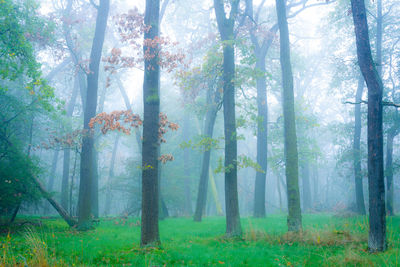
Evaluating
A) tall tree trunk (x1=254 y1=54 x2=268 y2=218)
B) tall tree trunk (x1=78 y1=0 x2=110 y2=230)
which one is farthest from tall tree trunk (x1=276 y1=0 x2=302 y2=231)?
tall tree trunk (x1=78 y1=0 x2=110 y2=230)

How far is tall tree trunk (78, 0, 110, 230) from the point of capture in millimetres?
12406

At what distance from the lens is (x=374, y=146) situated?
711 centimetres

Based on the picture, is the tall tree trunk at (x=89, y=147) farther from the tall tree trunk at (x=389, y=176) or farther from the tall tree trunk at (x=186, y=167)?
the tall tree trunk at (x=389, y=176)

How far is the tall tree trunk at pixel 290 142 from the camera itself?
951cm

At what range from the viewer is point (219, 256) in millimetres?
6832

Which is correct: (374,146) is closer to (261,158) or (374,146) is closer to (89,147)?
(89,147)

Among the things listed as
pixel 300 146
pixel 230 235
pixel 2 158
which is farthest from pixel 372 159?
pixel 300 146

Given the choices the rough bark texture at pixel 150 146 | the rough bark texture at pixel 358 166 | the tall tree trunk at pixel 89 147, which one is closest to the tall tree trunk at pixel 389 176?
the rough bark texture at pixel 358 166

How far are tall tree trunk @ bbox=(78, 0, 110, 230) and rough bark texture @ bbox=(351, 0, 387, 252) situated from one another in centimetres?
1043

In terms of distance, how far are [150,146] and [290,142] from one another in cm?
493

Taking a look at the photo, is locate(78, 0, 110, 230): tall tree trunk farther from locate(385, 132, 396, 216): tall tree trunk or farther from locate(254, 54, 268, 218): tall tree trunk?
locate(385, 132, 396, 216): tall tree trunk

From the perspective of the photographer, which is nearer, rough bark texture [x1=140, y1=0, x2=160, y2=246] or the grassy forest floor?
the grassy forest floor

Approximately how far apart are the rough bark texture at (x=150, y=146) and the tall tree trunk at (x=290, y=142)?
4.55 meters

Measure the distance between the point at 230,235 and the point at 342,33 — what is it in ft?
57.9
